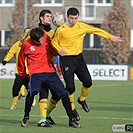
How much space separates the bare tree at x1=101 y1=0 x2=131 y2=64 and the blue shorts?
3100 cm

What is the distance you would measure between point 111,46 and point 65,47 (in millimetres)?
30530

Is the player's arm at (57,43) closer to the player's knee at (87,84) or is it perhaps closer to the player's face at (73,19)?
the player's face at (73,19)

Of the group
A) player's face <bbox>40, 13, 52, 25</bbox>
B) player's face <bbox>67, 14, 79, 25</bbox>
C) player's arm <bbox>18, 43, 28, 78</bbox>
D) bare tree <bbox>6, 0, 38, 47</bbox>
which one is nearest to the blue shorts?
player's arm <bbox>18, 43, 28, 78</bbox>

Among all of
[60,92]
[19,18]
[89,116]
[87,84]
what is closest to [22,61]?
[60,92]

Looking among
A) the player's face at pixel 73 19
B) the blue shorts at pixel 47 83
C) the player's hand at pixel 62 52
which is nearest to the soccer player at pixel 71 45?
the player's face at pixel 73 19

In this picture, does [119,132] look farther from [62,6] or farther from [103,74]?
[62,6]

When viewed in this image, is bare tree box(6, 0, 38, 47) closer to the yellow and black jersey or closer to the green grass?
the green grass

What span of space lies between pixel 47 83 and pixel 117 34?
31894 mm

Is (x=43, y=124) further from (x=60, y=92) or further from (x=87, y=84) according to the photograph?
(x=87, y=84)

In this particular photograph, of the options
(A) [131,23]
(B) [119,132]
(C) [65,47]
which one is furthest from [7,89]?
(A) [131,23]

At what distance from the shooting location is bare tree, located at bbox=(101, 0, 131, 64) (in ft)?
142

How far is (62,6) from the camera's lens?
164ft

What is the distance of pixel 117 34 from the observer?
1714 inches

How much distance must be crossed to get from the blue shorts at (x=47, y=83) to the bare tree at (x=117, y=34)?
102 ft
